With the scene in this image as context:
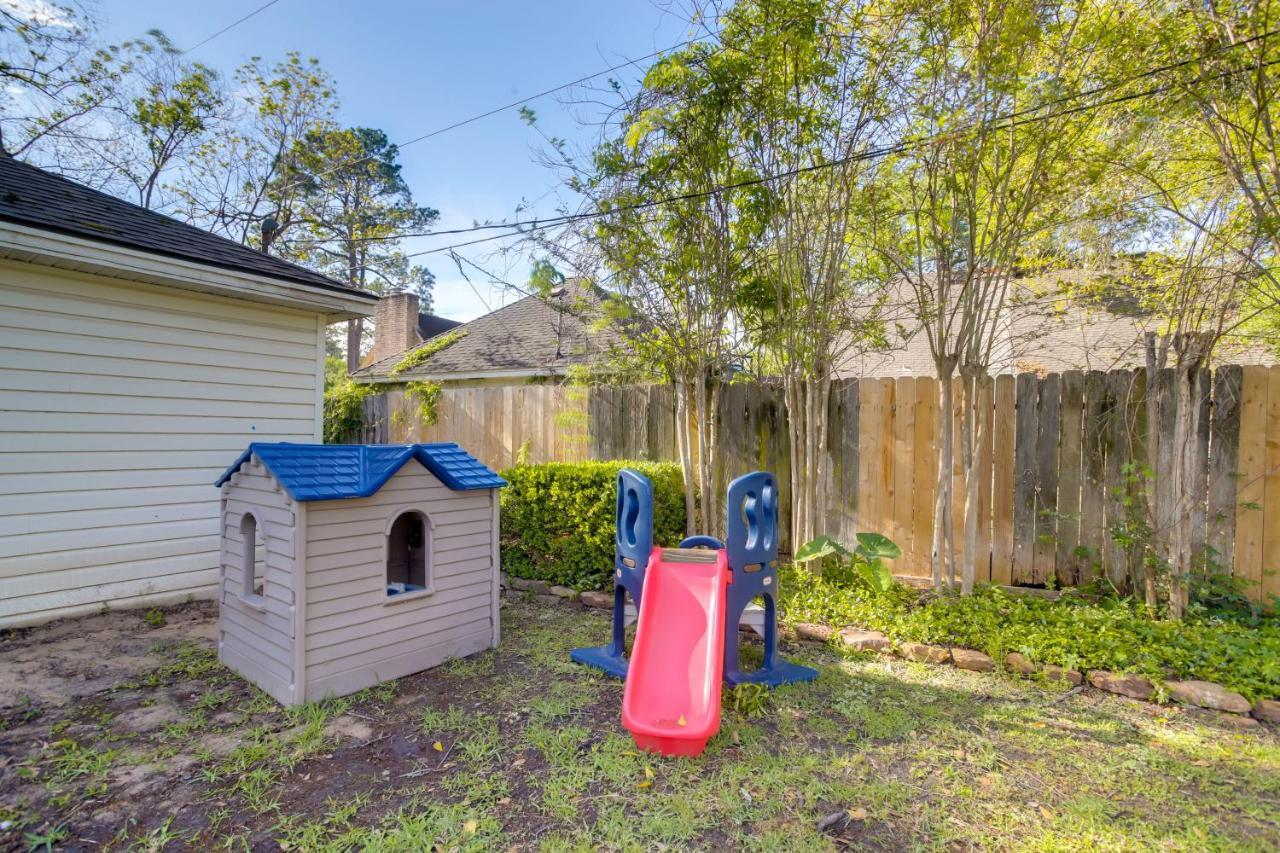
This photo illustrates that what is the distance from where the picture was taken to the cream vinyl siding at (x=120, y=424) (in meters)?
3.92

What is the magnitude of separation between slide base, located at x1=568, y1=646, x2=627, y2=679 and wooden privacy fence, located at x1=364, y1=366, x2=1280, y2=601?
2.11 metres

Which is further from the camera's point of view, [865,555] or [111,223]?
[111,223]

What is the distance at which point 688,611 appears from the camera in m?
3.02

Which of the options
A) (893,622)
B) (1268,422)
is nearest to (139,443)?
(893,622)

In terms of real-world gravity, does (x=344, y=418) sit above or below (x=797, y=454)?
above

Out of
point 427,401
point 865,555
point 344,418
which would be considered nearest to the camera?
point 865,555

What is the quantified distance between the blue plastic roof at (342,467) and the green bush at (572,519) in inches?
49.8

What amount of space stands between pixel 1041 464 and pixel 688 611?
→ 2.93 meters

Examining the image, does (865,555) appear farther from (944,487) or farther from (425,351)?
(425,351)

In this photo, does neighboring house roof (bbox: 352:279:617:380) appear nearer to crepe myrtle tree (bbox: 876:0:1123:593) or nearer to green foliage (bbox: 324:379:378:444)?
green foliage (bbox: 324:379:378:444)

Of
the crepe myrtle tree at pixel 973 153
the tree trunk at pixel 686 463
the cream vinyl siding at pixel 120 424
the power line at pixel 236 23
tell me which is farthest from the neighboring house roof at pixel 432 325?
the crepe myrtle tree at pixel 973 153

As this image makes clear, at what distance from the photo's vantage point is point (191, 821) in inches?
79.7

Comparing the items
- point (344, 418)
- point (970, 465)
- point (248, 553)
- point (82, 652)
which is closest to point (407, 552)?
point (248, 553)

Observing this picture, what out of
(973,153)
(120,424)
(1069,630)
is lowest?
(1069,630)
